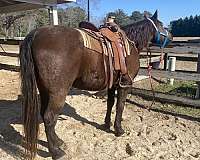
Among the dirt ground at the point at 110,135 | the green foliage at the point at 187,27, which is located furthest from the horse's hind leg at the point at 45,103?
the green foliage at the point at 187,27

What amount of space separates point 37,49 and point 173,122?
279cm

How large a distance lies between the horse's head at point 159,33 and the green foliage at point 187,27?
117 feet

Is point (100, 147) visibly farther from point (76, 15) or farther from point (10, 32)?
point (76, 15)

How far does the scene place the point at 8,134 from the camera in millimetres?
4668

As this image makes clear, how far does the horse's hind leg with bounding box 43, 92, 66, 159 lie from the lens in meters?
3.73

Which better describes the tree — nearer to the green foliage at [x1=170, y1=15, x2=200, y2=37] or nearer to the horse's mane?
the horse's mane

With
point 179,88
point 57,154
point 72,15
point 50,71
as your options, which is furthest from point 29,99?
point 72,15

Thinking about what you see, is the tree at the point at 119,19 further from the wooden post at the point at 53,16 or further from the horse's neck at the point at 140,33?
the wooden post at the point at 53,16

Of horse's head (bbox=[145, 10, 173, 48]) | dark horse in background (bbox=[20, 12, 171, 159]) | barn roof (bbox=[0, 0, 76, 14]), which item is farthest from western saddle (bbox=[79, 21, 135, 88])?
barn roof (bbox=[0, 0, 76, 14])

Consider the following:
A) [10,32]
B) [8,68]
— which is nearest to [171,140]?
[8,68]

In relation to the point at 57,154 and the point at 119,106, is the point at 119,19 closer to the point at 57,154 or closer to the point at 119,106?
the point at 119,106

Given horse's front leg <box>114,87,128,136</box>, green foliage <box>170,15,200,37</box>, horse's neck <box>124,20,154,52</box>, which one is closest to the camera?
horse's front leg <box>114,87,128,136</box>

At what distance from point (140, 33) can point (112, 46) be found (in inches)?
29.0

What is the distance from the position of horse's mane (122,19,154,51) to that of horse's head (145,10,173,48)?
7cm
